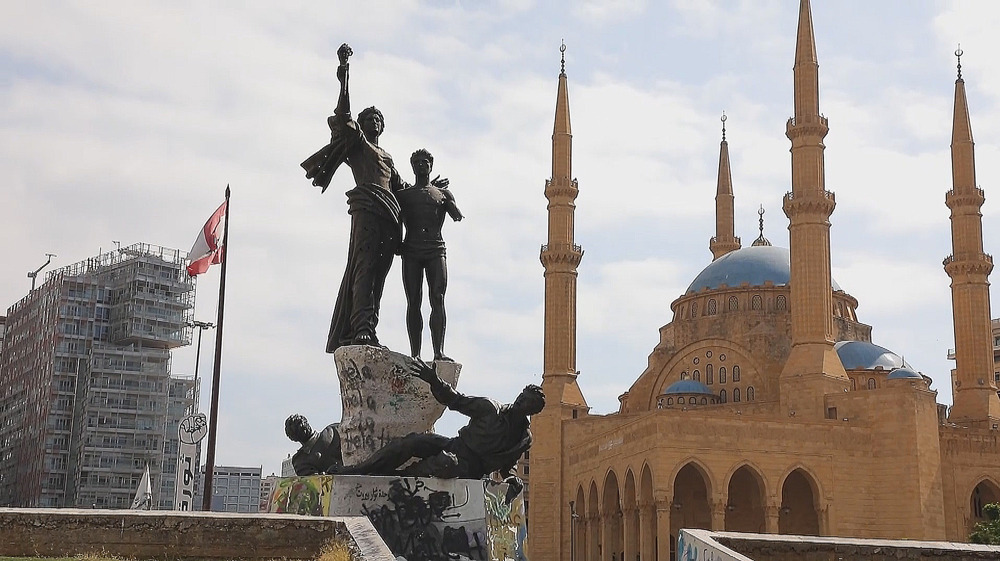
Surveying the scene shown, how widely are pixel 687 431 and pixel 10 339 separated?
1689 inches

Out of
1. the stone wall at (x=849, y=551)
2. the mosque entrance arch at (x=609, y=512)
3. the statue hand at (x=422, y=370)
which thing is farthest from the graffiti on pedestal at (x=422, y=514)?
the mosque entrance arch at (x=609, y=512)

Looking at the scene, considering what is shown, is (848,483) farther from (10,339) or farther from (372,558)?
(10,339)

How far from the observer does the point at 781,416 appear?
40.4 metres

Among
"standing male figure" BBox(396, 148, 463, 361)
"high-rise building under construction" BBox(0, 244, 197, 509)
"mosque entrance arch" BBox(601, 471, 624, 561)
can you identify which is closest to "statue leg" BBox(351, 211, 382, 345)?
"standing male figure" BBox(396, 148, 463, 361)

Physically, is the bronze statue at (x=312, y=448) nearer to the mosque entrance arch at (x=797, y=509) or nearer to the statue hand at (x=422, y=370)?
the statue hand at (x=422, y=370)

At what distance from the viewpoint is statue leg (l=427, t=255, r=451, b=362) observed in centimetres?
1250

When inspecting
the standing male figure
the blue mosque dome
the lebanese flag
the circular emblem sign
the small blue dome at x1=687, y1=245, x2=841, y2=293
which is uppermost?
the small blue dome at x1=687, y1=245, x2=841, y2=293

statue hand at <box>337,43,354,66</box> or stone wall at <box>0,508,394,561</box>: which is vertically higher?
statue hand at <box>337,43,354,66</box>

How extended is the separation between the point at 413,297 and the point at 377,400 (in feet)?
5.37

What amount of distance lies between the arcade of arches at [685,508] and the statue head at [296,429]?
90.8 feet

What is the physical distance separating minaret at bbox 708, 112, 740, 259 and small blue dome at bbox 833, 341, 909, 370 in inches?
516

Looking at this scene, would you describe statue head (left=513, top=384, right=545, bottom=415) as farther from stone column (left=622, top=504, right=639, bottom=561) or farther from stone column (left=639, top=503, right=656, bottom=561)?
stone column (left=622, top=504, right=639, bottom=561)

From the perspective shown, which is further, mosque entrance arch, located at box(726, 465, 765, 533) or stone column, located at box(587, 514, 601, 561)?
stone column, located at box(587, 514, 601, 561)

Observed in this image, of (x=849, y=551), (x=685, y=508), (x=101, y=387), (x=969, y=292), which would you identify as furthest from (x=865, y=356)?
(x=849, y=551)
